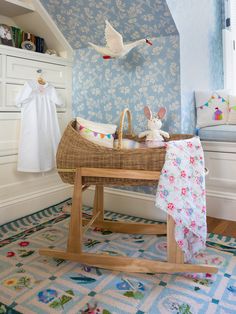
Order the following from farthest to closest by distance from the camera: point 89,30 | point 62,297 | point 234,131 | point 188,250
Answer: point 89,30, point 234,131, point 188,250, point 62,297

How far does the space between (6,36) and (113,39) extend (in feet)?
2.65

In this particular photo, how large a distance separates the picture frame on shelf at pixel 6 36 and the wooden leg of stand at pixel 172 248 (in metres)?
1.69

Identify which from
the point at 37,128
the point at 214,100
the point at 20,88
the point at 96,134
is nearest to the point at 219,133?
the point at 214,100

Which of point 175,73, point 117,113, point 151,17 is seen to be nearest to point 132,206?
point 117,113

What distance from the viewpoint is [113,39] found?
195cm

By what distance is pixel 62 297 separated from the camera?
4.24 ft

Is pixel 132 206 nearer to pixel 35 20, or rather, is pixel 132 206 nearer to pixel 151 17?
pixel 151 17

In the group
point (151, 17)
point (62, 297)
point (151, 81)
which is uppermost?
point (151, 17)

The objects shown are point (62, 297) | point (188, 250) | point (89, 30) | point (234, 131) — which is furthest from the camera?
point (89, 30)

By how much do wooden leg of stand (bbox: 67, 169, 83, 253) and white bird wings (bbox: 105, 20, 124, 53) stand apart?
92 centimetres

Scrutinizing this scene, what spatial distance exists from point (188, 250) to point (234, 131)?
3.37ft

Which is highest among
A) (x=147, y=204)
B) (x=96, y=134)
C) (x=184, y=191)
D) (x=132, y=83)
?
(x=132, y=83)

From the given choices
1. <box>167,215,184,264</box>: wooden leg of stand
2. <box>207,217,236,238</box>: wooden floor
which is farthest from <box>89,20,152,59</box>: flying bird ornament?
<box>207,217,236,238</box>: wooden floor

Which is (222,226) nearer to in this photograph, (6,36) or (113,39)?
(113,39)
